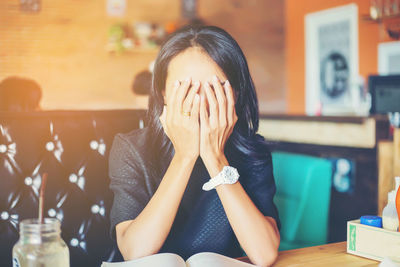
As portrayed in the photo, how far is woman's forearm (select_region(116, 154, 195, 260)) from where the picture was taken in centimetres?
115

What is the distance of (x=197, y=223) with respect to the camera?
1373 millimetres

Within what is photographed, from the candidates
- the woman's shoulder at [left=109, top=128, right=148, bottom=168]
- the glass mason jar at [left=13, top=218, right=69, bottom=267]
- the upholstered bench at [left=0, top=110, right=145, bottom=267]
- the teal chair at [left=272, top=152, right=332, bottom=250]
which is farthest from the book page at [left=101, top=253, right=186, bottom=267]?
the teal chair at [left=272, top=152, right=332, bottom=250]

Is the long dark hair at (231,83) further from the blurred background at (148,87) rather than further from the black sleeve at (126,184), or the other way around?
the blurred background at (148,87)

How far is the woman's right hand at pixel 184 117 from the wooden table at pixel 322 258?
337 millimetres

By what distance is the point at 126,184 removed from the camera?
132 cm

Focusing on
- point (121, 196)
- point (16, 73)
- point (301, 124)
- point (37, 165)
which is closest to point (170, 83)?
point (121, 196)

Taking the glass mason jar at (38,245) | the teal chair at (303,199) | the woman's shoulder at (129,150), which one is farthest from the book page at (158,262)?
the teal chair at (303,199)

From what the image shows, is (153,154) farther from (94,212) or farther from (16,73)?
(16,73)

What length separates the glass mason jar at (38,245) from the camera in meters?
0.77

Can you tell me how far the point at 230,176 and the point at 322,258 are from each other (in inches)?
12.2

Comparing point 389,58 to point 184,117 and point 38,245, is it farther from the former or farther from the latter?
point 38,245

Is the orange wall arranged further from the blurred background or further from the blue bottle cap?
the blue bottle cap

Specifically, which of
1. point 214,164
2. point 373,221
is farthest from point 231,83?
point 373,221

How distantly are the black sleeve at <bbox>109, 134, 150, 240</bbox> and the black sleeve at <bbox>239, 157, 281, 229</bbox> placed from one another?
0.32m
